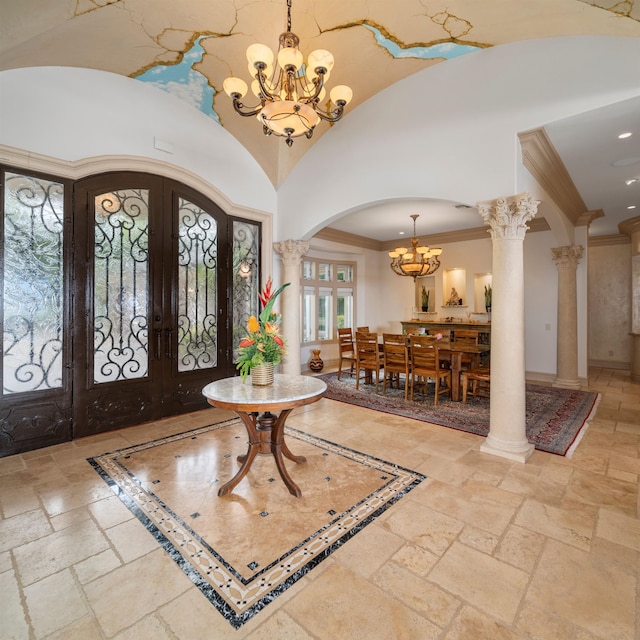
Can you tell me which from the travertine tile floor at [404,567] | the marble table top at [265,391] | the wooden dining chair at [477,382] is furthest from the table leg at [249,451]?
the wooden dining chair at [477,382]

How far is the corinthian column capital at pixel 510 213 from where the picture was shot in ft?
10.4

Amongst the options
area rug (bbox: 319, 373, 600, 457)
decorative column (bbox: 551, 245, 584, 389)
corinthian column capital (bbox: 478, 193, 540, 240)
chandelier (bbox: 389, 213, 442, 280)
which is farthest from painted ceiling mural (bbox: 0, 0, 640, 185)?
decorative column (bbox: 551, 245, 584, 389)

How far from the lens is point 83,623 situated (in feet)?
4.99

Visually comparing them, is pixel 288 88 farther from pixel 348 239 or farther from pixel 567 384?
pixel 567 384

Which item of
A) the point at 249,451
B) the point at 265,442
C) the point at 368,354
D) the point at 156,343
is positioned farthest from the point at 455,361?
the point at 156,343

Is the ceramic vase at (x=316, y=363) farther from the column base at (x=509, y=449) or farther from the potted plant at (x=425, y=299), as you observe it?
the column base at (x=509, y=449)

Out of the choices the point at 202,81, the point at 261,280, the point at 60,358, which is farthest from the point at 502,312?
the point at 60,358

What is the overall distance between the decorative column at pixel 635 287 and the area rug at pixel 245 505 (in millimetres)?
6592

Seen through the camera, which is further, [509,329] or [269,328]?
[509,329]

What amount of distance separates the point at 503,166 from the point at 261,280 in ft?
11.3

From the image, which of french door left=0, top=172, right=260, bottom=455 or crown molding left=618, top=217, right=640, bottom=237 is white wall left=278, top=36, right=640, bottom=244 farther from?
crown molding left=618, top=217, right=640, bottom=237

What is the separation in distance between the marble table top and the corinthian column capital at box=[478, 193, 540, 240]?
2.28 m

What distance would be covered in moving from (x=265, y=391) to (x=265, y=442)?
477mm

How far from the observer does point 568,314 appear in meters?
6.12
